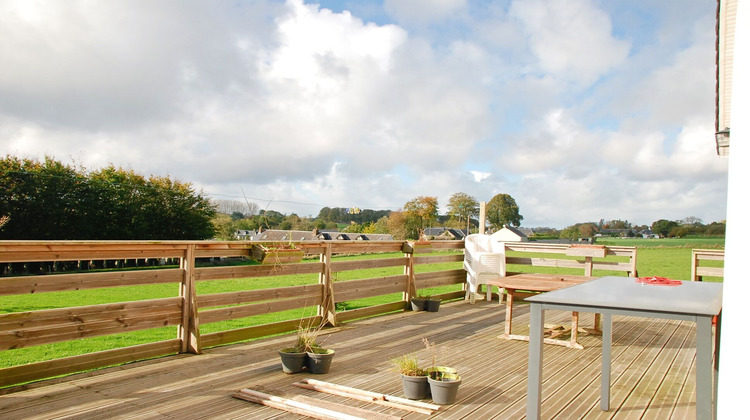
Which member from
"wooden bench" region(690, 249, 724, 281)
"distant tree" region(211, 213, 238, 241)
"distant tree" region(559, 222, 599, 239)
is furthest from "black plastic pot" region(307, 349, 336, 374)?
"distant tree" region(211, 213, 238, 241)

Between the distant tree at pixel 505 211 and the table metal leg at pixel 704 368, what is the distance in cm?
5000

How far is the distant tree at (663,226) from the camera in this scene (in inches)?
805

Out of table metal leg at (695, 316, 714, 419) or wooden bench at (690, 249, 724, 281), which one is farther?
wooden bench at (690, 249, 724, 281)

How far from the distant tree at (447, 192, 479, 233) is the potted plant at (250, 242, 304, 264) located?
5121 centimetres

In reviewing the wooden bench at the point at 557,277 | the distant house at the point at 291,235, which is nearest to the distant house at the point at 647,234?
the distant house at the point at 291,235

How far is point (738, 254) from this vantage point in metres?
1.40

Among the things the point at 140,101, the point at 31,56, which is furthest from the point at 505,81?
the point at 140,101

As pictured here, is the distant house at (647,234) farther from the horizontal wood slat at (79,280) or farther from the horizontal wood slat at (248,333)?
the horizontal wood slat at (79,280)

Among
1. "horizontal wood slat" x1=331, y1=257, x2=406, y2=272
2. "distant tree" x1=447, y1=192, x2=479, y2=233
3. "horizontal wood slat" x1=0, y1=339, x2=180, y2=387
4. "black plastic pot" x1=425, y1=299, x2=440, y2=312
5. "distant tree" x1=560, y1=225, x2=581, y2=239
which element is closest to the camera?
"horizontal wood slat" x1=0, y1=339, x2=180, y2=387

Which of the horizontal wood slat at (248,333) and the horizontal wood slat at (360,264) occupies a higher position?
the horizontal wood slat at (360,264)

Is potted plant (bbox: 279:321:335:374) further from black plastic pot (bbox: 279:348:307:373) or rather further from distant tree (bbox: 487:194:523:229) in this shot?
distant tree (bbox: 487:194:523:229)

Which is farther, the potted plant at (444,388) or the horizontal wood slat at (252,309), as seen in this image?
the horizontal wood slat at (252,309)

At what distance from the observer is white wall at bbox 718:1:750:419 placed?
1.36 meters

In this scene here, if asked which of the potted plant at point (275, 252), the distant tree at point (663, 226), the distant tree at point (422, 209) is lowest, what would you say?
the potted plant at point (275, 252)
